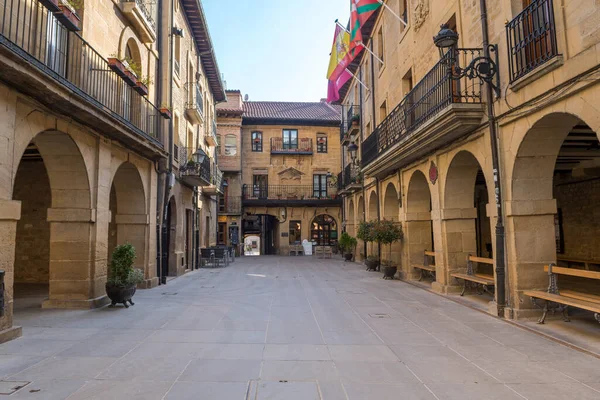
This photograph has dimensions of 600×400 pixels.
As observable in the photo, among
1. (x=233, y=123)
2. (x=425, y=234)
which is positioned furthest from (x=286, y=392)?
(x=233, y=123)

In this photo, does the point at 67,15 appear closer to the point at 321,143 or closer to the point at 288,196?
the point at 288,196

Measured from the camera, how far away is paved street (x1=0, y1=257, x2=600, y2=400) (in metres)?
4.13

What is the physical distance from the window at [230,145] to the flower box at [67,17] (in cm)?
2294

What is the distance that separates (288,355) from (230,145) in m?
26.6

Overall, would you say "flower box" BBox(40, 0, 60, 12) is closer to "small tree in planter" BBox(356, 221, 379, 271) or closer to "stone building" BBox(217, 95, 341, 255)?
"small tree in planter" BBox(356, 221, 379, 271)

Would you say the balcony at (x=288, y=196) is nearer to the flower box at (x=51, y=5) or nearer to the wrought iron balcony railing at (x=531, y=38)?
the flower box at (x=51, y=5)

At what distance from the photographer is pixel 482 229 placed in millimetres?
17797

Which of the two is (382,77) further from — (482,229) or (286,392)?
(286,392)

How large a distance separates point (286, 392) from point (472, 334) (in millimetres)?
3693

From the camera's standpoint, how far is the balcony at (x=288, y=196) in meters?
30.1

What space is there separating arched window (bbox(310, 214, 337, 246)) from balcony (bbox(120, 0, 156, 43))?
21.1 metres

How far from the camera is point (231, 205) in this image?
29781 mm

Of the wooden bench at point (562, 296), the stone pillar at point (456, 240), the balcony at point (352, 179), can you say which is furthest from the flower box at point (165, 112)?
the balcony at point (352, 179)

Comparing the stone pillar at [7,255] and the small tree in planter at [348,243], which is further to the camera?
the small tree in planter at [348,243]
